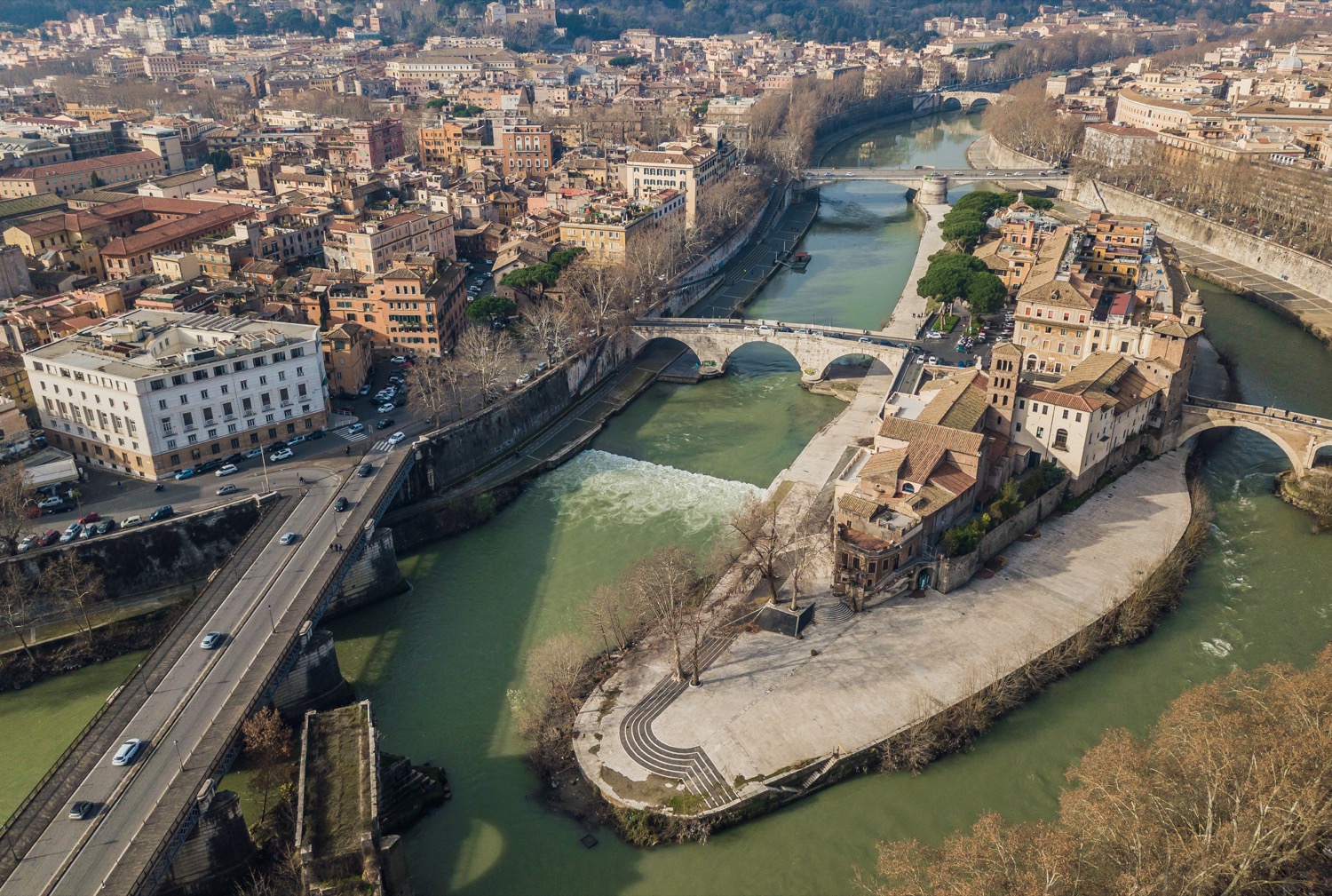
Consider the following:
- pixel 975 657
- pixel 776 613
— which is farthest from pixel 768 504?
pixel 975 657

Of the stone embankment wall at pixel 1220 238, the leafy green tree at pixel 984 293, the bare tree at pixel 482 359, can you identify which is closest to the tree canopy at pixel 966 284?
the leafy green tree at pixel 984 293

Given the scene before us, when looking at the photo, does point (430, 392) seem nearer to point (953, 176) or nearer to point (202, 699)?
point (202, 699)

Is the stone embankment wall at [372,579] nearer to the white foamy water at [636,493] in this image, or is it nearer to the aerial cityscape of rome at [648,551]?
the aerial cityscape of rome at [648,551]

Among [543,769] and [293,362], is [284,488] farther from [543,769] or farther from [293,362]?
[543,769]

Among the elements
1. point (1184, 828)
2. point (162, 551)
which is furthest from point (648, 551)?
point (1184, 828)

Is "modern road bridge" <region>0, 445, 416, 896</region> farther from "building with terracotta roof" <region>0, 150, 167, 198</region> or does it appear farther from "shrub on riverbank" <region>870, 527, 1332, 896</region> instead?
"building with terracotta roof" <region>0, 150, 167, 198</region>

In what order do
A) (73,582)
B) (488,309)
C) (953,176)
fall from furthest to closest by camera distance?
(953,176), (488,309), (73,582)

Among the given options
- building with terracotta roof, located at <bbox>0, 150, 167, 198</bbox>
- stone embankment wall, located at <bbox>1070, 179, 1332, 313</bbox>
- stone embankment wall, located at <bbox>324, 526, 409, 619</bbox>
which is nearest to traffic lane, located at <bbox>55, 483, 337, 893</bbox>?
stone embankment wall, located at <bbox>324, 526, 409, 619</bbox>
